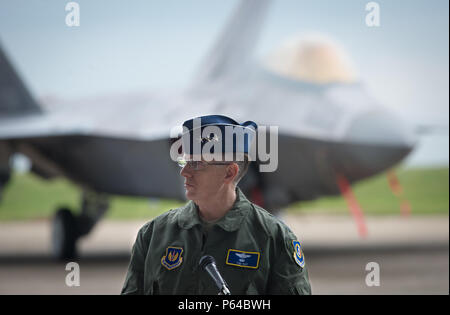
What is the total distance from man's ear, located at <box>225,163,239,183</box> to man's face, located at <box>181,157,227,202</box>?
0.06 ft

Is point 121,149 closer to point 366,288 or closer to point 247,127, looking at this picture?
point 366,288

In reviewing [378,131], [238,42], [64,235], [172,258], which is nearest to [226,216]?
[172,258]

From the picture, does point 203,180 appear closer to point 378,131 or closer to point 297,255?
point 297,255

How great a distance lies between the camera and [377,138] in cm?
819

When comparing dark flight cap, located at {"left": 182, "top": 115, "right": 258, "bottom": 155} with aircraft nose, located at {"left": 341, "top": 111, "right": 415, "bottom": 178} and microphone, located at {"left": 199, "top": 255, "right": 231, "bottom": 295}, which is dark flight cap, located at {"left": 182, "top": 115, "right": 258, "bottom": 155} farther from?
aircraft nose, located at {"left": 341, "top": 111, "right": 415, "bottom": 178}

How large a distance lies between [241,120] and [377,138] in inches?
67.9

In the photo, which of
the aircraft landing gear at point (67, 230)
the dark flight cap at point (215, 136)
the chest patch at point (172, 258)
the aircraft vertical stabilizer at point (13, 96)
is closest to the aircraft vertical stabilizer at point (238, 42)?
the aircraft landing gear at point (67, 230)

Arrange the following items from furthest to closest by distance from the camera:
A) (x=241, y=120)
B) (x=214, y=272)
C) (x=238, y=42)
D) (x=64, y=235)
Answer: (x=64, y=235), (x=238, y=42), (x=241, y=120), (x=214, y=272)

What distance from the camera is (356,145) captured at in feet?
26.9

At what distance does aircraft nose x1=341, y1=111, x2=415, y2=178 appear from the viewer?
26.6 feet

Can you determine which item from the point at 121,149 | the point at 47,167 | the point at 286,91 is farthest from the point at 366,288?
the point at 47,167

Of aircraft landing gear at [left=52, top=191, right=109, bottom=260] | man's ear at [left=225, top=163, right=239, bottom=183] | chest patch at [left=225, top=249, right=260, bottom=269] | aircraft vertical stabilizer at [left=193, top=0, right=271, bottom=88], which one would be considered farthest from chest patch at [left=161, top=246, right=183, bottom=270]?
aircraft landing gear at [left=52, top=191, right=109, bottom=260]

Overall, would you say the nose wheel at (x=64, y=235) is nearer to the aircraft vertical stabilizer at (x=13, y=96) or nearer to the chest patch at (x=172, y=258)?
the aircraft vertical stabilizer at (x=13, y=96)
